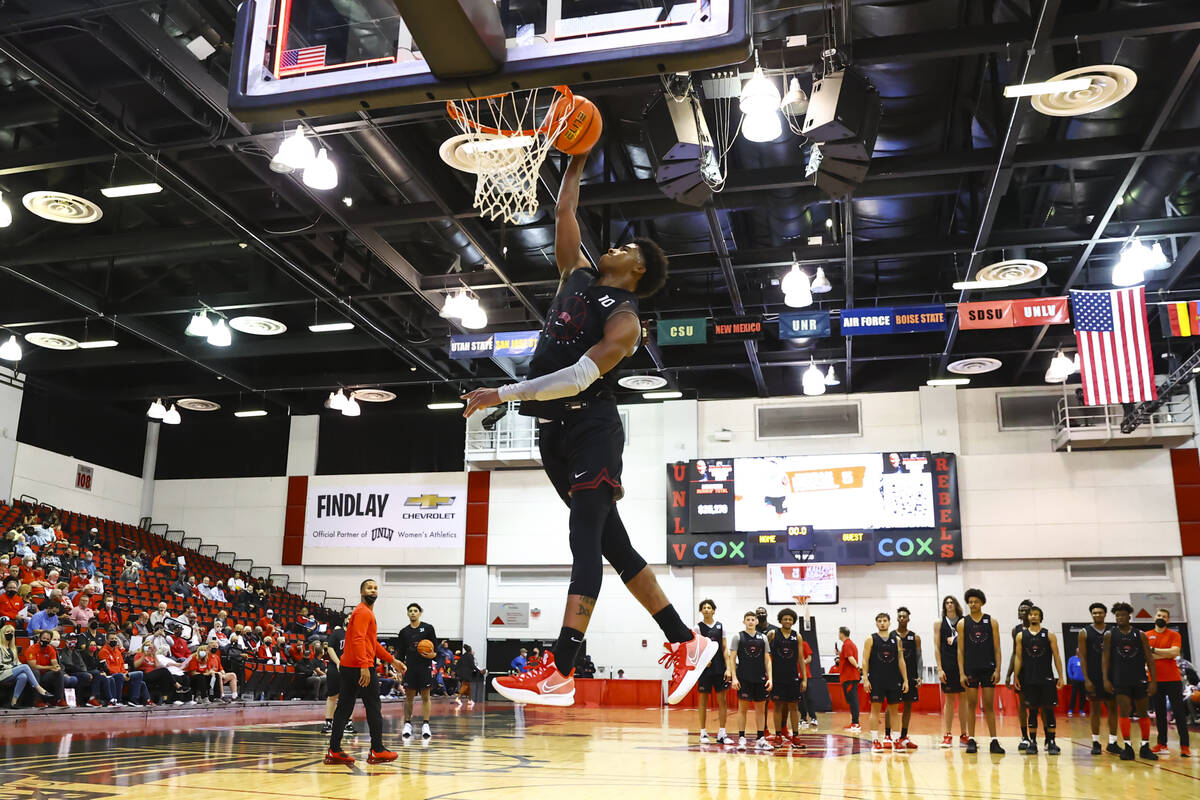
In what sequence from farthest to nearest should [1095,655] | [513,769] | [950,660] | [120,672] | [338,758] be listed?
[120,672] → [950,660] → [1095,655] → [338,758] → [513,769]

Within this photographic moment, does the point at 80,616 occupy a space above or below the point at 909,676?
above

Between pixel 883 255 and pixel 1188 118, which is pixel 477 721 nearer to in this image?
pixel 883 255

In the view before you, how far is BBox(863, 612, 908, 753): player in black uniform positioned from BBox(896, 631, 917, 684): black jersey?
0.12 meters

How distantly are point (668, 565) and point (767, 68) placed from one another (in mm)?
16043

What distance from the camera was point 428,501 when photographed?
1096 inches

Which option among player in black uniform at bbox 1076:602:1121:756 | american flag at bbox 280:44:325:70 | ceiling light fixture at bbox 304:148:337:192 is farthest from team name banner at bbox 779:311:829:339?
american flag at bbox 280:44:325:70

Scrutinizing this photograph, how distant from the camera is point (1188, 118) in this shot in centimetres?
1369

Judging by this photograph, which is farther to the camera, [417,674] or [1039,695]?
[417,674]

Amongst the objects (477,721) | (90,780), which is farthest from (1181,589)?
(90,780)

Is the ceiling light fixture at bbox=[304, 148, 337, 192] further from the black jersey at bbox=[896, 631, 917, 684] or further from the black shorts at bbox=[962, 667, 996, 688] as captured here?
the black shorts at bbox=[962, 667, 996, 688]

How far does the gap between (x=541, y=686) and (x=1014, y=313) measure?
50.5 ft

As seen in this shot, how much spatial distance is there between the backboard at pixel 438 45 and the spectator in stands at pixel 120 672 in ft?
44.7

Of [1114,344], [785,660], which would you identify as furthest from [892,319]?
[785,660]

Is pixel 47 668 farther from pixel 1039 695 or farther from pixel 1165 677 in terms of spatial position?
pixel 1165 677
